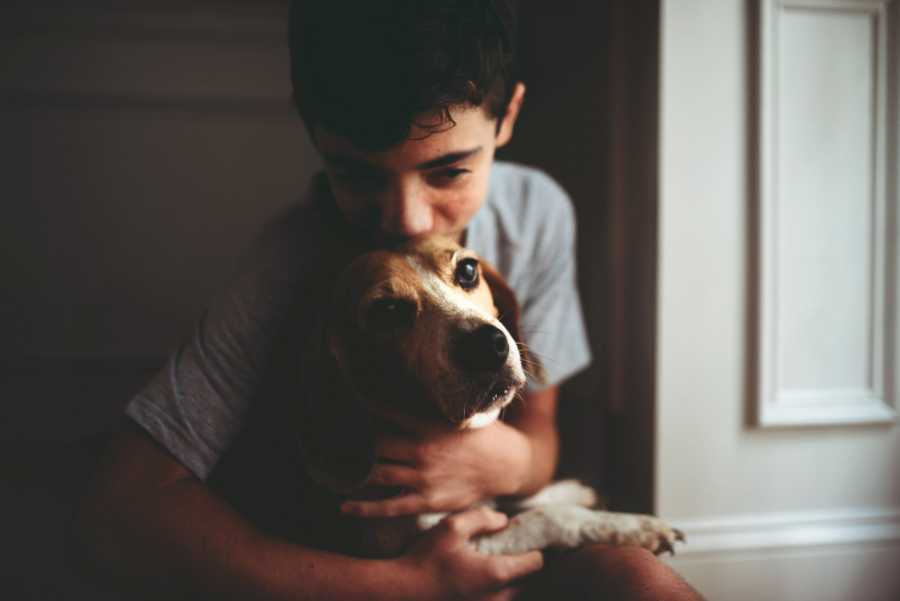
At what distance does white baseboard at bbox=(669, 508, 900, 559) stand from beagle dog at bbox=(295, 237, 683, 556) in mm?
412

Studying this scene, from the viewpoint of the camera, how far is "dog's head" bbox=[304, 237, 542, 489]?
34.9 inches

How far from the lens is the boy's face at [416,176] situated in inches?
38.4

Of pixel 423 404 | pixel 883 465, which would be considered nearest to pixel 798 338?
pixel 883 465

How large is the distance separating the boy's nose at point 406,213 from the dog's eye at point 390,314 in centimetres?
15

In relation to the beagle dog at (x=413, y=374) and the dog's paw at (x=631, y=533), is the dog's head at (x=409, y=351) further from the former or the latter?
the dog's paw at (x=631, y=533)

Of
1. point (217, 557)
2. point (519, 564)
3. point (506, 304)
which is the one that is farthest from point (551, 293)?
point (217, 557)

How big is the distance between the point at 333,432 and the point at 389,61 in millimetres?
615

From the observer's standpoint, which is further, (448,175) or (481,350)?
(448,175)

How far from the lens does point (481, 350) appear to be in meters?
0.87

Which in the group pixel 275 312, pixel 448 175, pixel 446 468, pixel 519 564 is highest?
pixel 448 175

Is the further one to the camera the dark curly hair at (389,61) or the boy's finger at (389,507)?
the boy's finger at (389,507)

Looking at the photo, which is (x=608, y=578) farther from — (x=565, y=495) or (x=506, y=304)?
(x=506, y=304)

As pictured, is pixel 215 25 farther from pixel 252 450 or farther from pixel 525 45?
pixel 252 450

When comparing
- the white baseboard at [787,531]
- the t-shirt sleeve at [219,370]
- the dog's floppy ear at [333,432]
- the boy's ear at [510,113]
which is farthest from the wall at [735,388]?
the t-shirt sleeve at [219,370]
